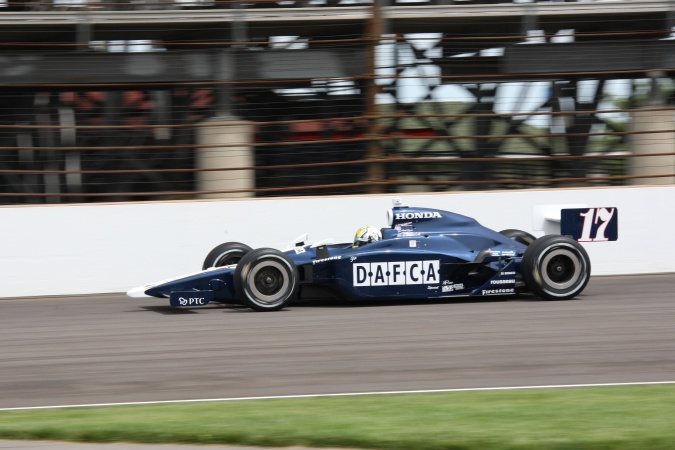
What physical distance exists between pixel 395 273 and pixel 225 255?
6.46 feet

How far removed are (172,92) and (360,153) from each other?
3379 millimetres

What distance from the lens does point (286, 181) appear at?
12.8 metres

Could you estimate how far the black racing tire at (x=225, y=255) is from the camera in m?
10.8

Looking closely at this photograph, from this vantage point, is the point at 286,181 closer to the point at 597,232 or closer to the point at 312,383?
the point at 597,232

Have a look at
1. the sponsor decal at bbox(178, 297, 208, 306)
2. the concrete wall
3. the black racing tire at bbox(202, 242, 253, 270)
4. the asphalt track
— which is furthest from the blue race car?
the concrete wall

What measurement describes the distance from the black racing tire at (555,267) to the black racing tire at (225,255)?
2.91m

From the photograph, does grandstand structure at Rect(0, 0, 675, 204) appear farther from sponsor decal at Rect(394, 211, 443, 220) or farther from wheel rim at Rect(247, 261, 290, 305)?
wheel rim at Rect(247, 261, 290, 305)

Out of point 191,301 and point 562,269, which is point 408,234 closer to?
point 562,269

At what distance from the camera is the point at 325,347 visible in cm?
785

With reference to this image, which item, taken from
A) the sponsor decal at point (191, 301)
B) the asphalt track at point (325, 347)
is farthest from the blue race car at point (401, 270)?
the asphalt track at point (325, 347)

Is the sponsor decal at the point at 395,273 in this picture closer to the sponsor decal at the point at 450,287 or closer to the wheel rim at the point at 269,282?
the sponsor decal at the point at 450,287

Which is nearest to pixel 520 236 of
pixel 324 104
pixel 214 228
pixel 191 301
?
pixel 324 104

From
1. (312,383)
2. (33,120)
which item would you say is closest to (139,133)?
(33,120)

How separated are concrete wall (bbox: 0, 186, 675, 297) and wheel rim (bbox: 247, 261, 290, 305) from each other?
7.74ft
